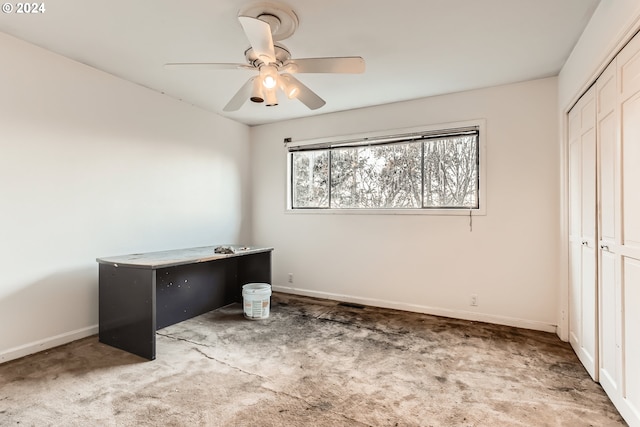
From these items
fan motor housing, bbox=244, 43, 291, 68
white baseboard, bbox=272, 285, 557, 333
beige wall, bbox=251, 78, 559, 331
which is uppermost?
fan motor housing, bbox=244, 43, 291, 68

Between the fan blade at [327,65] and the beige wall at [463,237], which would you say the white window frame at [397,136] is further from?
the fan blade at [327,65]

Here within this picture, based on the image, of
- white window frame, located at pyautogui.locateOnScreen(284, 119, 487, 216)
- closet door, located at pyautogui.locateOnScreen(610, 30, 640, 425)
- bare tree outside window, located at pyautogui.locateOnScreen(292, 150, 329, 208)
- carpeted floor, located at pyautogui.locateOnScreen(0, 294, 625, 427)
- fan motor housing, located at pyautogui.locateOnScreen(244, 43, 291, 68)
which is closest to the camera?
closet door, located at pyautogui.locateOnScreen(610, 30, 640, 425)

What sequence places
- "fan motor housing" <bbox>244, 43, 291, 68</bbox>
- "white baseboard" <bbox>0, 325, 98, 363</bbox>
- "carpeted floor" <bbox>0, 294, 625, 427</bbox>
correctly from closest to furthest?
"carpeted floor" <bbox>0, 294, 625, 427</bbox>
"fan motor housing" <bbox>244, 43, 291, 68</bbox>
"white baseboard" <bbox>0, 325, 98, 363</bbox>

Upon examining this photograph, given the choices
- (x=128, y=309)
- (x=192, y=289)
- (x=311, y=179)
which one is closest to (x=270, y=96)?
(x=128, y=309)

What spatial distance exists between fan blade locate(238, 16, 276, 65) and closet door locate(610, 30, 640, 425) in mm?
1927

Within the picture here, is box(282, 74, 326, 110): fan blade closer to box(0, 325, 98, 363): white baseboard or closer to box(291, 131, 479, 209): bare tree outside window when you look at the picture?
box(291, 131, 479, 209): bare tree outside window

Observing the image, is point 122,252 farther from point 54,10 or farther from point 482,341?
point 482,341

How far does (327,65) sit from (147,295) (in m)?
2.22

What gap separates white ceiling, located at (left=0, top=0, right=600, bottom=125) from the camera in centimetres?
213

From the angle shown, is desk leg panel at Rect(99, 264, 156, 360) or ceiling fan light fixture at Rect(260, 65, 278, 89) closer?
ceiling fan light fixture at Rect(260, 65, 278, 89)

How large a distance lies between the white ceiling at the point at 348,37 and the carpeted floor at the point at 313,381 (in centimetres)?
252

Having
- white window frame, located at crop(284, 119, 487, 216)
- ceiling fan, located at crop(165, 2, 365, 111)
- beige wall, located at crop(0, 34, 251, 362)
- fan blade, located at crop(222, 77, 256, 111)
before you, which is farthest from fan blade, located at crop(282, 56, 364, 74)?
beige wall, located at crop(0, 34, 251, 362)

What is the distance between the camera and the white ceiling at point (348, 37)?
6.99 feet

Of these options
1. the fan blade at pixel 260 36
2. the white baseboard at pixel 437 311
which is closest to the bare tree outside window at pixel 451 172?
the white baseboard at pixel 437 311
